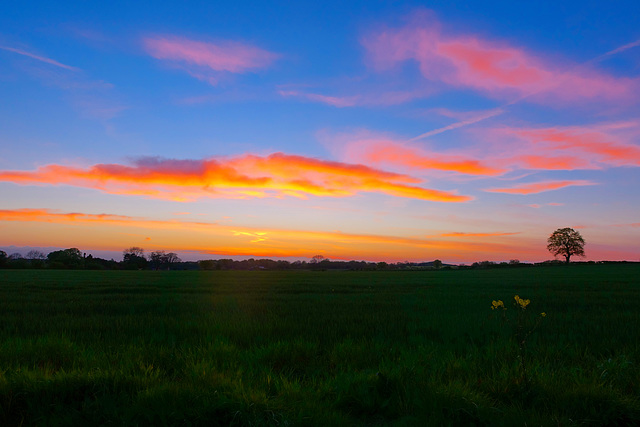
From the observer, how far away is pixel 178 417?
3.71m

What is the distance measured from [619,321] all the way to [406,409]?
8354 millimetres

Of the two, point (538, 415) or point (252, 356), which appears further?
point (252, 356)

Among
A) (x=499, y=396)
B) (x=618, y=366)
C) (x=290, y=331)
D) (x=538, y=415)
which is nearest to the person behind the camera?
(x=538, y=415)

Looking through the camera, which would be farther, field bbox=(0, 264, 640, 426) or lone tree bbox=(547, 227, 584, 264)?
lone tree bbox=(547, 227, 584, 264)

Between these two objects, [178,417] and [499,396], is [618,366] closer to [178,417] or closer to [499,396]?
[499,396]

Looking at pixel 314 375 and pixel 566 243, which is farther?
pixel 566 243

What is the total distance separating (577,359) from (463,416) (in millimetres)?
3144

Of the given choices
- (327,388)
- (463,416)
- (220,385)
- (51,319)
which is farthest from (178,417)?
(51,319)

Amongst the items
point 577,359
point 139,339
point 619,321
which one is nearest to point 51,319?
point 139,339

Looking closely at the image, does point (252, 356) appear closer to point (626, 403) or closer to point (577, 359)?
point (626, 403)

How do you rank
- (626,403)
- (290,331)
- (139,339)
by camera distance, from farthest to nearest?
(290,331), (139,339), (626,403)

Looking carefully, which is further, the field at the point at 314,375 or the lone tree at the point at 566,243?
the lone tree at the point at 566,243

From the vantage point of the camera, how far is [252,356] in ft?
18.7

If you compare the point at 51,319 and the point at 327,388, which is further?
the point at 51,319
